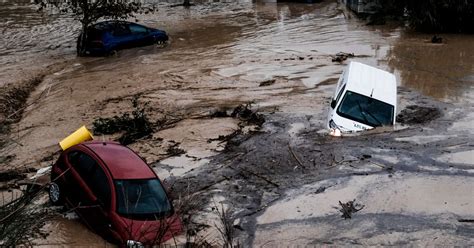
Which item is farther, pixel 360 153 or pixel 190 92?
pixel 190 92

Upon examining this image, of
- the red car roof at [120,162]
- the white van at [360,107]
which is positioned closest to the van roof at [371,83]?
the white van at [360,107]

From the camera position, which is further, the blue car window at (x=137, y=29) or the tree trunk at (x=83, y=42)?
the blue car window at (x=137, y=29)

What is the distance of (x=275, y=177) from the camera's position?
38.2 feet

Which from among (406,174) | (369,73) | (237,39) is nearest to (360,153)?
(406,174)

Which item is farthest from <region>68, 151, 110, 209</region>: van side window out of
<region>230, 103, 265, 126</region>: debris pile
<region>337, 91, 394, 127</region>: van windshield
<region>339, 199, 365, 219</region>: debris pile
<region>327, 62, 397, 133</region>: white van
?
<region>337, 91, 394, 127</region>: van windshield

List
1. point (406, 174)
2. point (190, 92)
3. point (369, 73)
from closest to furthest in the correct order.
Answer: point (406, 174) < point (369, 73) < point (190, 92)

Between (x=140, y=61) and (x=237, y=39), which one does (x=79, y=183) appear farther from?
(x=237, y=39)

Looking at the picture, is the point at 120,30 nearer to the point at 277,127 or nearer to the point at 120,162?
the point at 277,127

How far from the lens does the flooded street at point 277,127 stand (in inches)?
394

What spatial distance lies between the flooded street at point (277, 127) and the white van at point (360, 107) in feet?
1.09

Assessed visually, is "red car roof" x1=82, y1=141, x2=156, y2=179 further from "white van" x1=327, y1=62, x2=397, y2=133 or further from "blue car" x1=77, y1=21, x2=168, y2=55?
"blue car" x1=77, y1=21, x2=168, y2=55

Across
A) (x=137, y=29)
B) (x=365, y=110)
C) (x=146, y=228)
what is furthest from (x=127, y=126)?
(x=137, y=29)

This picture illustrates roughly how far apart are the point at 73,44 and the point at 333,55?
11.8 metres

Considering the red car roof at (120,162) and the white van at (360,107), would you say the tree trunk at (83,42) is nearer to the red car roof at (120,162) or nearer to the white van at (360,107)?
the white van at (360,107)
